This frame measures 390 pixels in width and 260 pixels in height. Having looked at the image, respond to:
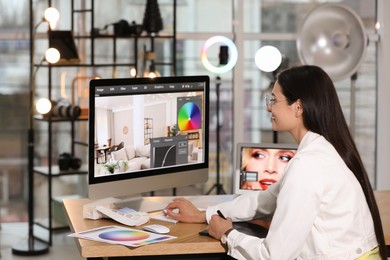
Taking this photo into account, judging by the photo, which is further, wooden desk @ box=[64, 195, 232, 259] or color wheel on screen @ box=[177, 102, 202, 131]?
color wheel on screen @ box=[177, 102, 202, 131]

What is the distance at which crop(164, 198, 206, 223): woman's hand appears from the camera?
3.12m

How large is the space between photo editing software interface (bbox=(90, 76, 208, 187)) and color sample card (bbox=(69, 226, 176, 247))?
266 millimetres

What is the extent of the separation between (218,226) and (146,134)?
611 mm

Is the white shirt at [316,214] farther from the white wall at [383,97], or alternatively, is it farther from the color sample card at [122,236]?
the white wall at [383,97]

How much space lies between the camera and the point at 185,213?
3146 millimetres

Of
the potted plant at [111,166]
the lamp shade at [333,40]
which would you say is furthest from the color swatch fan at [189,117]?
the lamp shade at [333,40]

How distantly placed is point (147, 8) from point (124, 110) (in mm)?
2924

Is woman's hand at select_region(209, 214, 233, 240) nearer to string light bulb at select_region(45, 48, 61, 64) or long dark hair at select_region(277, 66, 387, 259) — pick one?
long dark hair at select_region(277, 66, 387, 259)

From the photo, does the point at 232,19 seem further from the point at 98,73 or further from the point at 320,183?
the point at 320,183

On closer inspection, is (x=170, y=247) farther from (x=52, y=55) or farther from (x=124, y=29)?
(x=124, y=29)

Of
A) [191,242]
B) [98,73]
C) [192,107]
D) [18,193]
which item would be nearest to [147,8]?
[98,73]

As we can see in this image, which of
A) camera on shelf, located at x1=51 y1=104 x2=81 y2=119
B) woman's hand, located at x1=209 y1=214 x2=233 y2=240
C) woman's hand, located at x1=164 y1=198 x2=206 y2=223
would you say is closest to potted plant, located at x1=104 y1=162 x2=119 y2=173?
woman's hand, located at x1=164 y1=198 x2=206 y2=223

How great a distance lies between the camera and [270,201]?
3.09 meters

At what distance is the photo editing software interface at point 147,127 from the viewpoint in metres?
3.16
